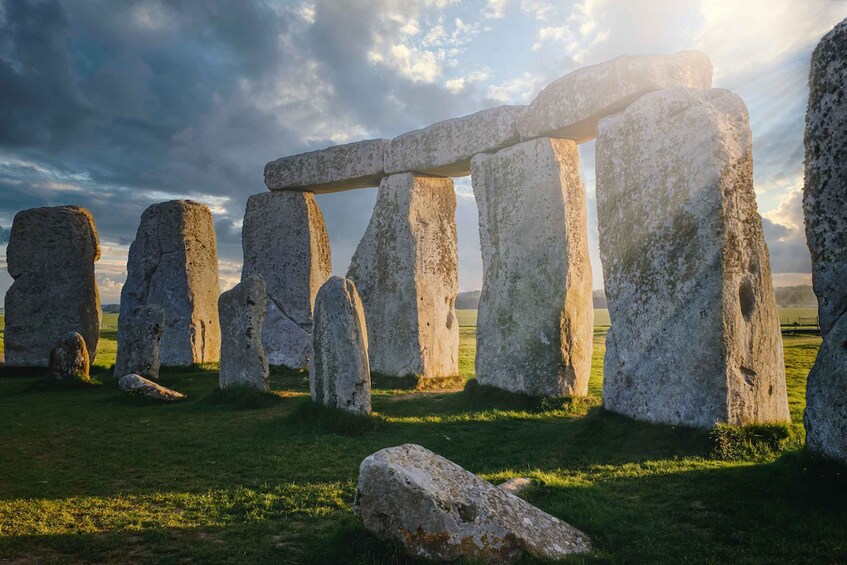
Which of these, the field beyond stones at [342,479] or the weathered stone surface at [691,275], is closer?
the field beyond stones at [342,479]

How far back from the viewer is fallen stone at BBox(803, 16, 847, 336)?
498cm

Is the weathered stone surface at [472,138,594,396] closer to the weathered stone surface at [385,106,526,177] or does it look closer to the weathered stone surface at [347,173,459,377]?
the weathered stone surface at [385,106,526,177]

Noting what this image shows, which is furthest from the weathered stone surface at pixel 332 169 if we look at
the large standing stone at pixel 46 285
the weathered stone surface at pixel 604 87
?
the large standing stone at pixel 46 285

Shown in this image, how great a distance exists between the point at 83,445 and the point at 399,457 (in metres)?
5.96

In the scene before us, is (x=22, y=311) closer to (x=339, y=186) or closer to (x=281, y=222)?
(x=281, y=222)

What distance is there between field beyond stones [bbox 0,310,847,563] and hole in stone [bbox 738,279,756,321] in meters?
1.26

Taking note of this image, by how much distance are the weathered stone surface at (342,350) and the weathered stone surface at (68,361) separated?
24.3 feet

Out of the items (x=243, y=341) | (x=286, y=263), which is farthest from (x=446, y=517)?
(x=286, y=263)

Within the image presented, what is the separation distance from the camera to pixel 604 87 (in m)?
8.80

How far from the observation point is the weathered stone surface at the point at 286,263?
51.3 feet

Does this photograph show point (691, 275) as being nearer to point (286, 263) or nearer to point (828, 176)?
point (828, 176)

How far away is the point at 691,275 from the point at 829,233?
6.55ft

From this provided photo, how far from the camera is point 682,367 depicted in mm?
7062

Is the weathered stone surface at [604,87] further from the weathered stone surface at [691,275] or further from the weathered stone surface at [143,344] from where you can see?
the weathered stone surface at [143,344]
